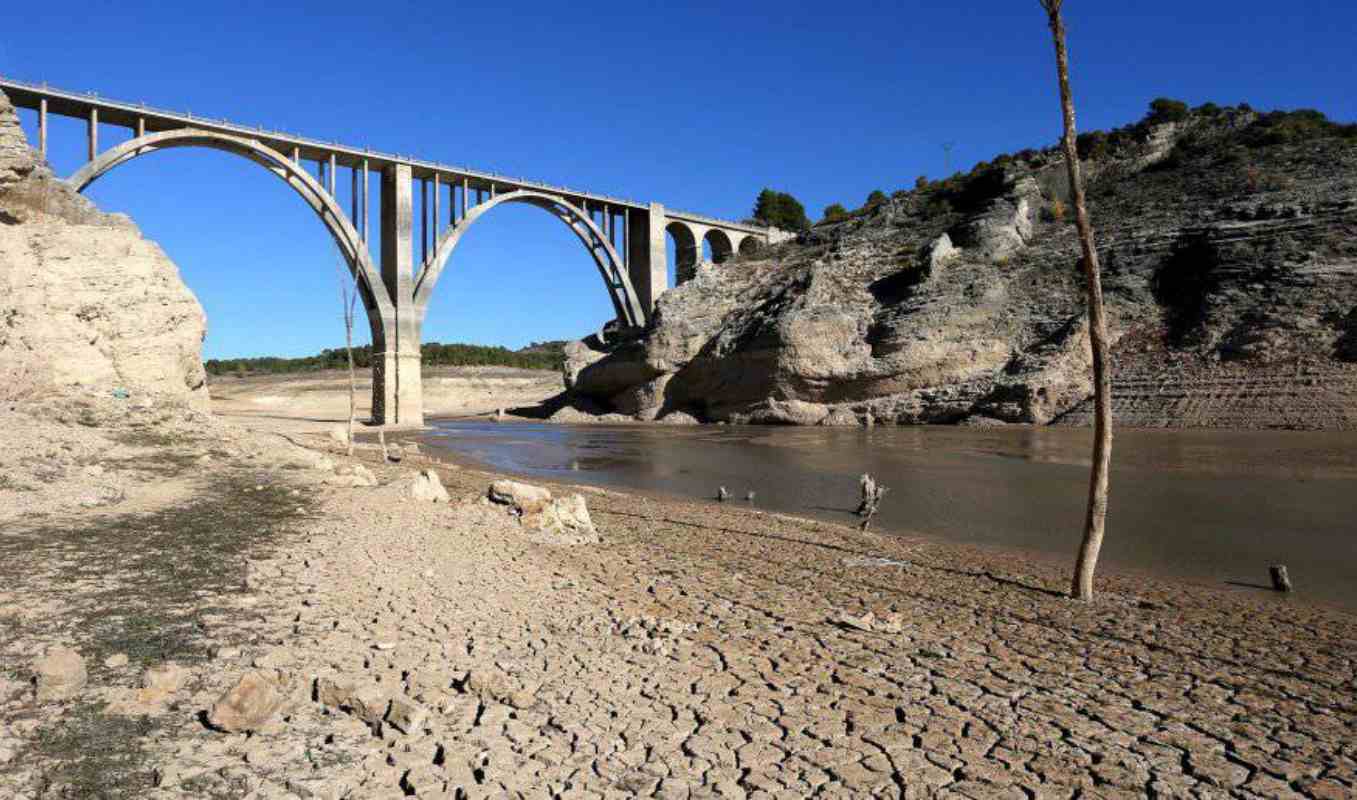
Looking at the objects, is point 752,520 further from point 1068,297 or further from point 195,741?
point 1068,297

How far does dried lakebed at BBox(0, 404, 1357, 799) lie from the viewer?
3451mm

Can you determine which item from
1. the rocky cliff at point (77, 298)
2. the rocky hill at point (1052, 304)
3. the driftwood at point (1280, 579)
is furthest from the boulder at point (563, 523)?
the rocky hill at point (1052, 304)

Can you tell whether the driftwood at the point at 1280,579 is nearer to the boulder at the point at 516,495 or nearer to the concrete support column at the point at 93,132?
the boulder at the point at 516,495

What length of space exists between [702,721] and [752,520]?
26.6ft

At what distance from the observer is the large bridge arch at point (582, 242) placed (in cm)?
4334

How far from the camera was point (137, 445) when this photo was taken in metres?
12.2

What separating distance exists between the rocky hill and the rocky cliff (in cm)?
2786

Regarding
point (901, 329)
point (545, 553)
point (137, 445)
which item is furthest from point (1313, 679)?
point (901, 329)

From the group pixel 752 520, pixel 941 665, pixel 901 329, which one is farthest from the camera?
pixel 901 329

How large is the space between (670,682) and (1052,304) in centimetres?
3474

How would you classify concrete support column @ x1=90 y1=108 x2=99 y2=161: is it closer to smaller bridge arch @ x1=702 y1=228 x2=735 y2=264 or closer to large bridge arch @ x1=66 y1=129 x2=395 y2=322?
large bridge arch @ x1=66 y1=129 x2=395 y2=322

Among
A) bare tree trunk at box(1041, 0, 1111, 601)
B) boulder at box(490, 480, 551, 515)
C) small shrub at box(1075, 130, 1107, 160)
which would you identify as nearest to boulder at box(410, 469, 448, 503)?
boulder at box(490, 480, 551, 515)

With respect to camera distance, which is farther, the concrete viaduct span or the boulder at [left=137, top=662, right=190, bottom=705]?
the concrete viaduct span

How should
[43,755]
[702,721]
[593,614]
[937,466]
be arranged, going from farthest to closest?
1. [937,466]
2. [593,614]
3. [702,721]
4. [43,755]
